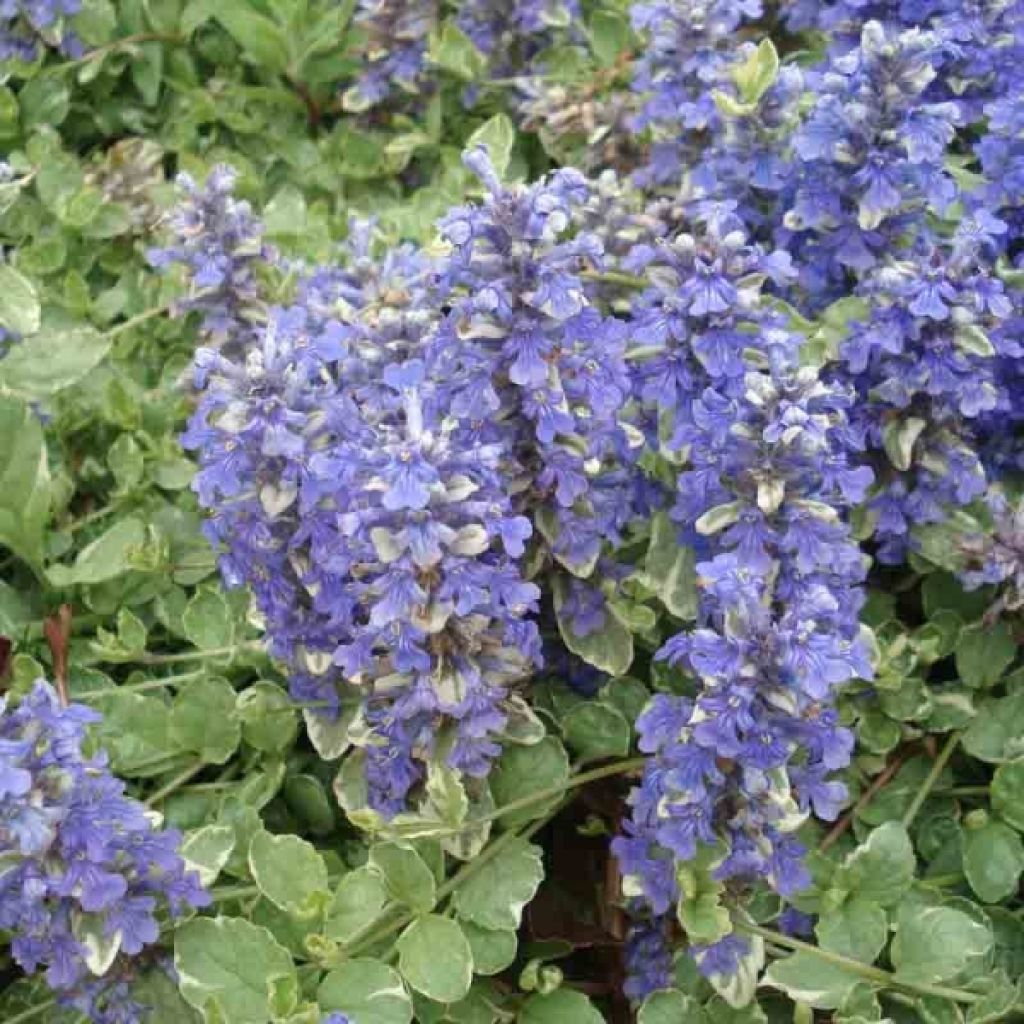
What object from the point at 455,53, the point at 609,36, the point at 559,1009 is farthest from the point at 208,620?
the point at 609,36

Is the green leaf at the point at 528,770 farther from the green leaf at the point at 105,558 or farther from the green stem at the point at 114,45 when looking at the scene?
the green stem at the point at 114,45

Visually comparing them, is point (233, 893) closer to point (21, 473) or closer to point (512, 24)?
point (21, 473)

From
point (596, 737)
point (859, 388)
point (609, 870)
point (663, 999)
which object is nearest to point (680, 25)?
point (859, 388)

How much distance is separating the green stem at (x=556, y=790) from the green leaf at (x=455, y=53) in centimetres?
178

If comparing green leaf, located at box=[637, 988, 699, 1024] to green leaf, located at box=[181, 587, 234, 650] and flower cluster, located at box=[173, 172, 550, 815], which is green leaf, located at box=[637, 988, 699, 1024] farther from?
green leaf, located at box=[181, 587, 234, 650]

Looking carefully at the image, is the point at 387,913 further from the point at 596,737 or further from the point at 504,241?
the point at 504,241

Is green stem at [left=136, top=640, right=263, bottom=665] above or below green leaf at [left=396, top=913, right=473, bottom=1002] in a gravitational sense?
below

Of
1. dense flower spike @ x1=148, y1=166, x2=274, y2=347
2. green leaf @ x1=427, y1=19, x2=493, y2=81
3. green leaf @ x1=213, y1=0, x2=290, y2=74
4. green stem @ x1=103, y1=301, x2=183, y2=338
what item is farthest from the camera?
green leaf @ x1=213, y1=0, x2=290, y2=74

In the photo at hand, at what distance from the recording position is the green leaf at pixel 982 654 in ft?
8.33

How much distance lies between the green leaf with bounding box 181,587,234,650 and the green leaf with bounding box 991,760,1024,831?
132cm

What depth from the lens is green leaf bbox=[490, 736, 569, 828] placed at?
2273mm

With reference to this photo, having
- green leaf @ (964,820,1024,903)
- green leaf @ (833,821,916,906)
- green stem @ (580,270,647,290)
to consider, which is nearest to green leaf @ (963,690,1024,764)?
green leaf @ (964,820,1024,903)

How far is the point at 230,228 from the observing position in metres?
2.65

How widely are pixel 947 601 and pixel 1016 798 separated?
16.2 inches
